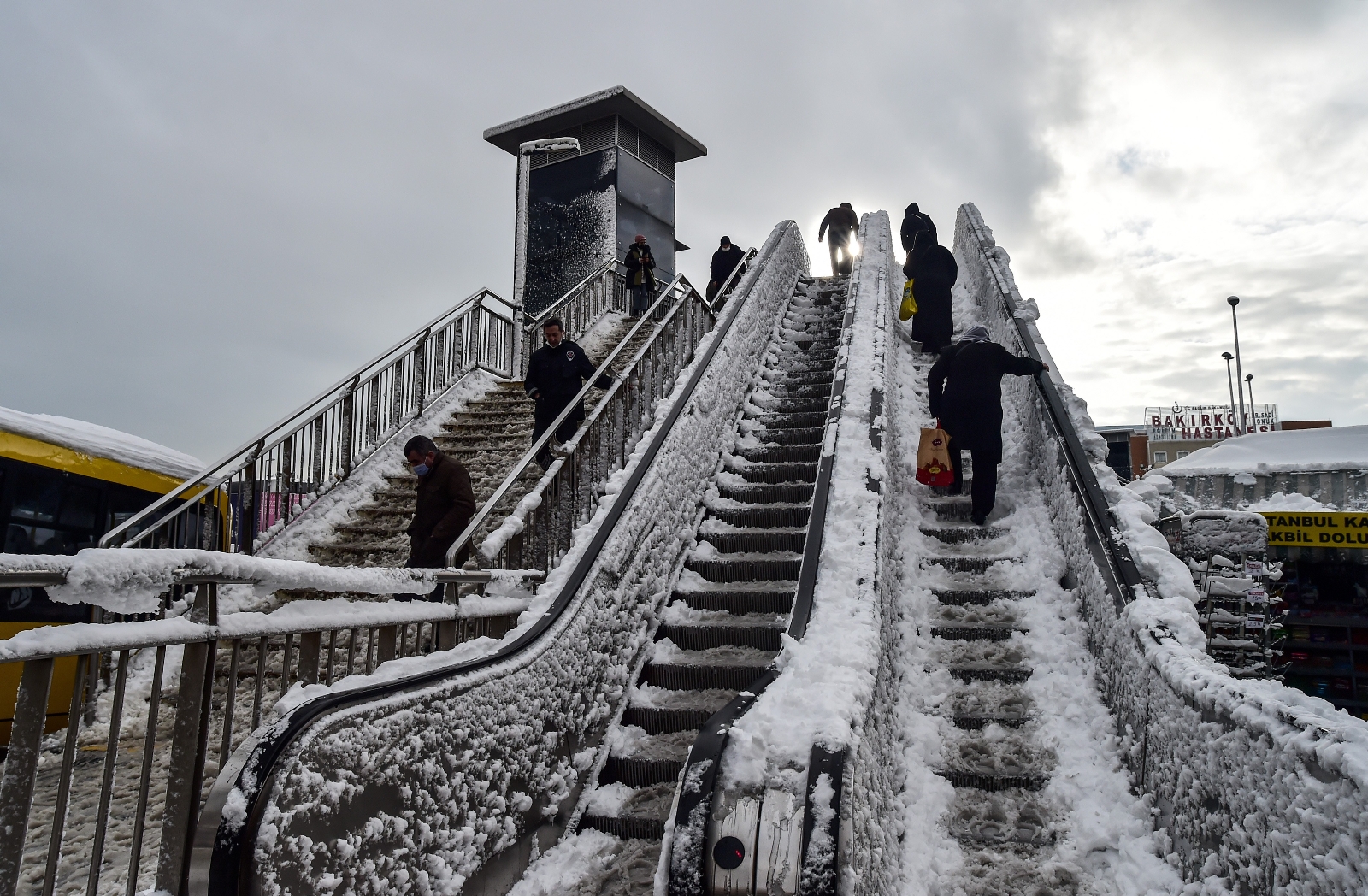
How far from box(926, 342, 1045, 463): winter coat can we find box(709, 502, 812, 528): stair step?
130 cm

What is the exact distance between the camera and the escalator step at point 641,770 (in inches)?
158

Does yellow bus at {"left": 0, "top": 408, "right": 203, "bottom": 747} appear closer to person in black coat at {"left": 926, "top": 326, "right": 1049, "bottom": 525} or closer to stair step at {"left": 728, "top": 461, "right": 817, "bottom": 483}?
stair step at {"left": 728, "top": 461, "right": 817, "bottom": 483}

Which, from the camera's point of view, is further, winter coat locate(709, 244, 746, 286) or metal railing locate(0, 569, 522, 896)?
winter coat locate(709, 244, 746, 286)

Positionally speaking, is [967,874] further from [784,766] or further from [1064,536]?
[1064,536]

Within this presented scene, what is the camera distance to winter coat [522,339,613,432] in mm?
7070

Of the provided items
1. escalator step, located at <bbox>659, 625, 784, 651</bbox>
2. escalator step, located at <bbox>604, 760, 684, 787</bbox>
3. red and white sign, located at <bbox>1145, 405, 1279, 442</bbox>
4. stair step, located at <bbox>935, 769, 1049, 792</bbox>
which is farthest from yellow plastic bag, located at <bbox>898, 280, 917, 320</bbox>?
red and white sign, located at <bbox>1145, 405, 1279, 442</bbox>

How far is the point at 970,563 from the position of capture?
5.33 m

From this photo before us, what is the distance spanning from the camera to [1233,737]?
252cm

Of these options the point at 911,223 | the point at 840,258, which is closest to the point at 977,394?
the point at 911,223

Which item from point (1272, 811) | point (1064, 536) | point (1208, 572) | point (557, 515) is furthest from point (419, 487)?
point (1208, 572)

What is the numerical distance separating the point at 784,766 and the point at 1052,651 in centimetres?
253

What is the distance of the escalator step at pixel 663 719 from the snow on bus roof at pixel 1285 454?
11633mm

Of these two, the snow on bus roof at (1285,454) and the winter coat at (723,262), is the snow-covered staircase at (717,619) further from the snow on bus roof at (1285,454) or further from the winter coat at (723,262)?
the snow on bus roof at (1285,454)

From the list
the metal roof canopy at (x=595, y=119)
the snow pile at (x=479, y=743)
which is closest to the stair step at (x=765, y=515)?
the snow pile at (x=479, y=743)
